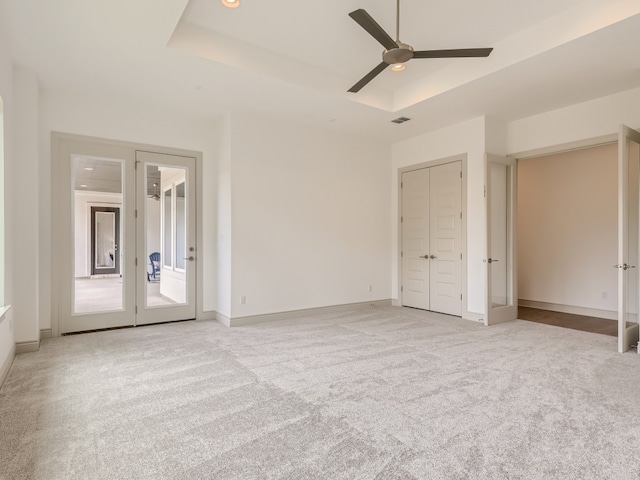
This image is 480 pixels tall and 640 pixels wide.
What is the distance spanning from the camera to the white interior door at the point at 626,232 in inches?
156

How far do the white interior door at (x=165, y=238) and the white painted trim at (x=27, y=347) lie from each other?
1.26 metres

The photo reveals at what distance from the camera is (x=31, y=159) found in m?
4.03

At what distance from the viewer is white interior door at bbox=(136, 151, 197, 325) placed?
5168 millimetres

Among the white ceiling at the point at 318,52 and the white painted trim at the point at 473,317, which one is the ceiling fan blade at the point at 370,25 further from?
the white painted trim at the point at 473,317

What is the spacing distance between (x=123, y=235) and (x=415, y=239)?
467 cm

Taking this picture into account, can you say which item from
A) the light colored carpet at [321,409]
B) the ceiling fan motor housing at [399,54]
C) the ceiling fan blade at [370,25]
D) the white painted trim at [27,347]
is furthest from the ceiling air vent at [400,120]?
the white painted trim at [27,347]

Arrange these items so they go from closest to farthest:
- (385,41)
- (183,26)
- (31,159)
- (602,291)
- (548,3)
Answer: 1. (385,41)
2. (548,3)
3. (183,26)
4. (31,159)
5. (602,291)

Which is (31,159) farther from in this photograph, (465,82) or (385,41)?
(465,82)

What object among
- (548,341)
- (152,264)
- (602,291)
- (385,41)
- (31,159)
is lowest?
(548,341)

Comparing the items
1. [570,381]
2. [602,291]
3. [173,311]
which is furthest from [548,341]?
[173,311]

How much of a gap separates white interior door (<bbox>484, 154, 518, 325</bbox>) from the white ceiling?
91cm

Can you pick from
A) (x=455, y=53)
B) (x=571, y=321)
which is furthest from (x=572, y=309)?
(x=455, y=53)

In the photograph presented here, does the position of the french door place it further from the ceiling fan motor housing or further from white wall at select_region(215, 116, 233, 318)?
the ceiling fan motor housing

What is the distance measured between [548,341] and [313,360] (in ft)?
9.47
